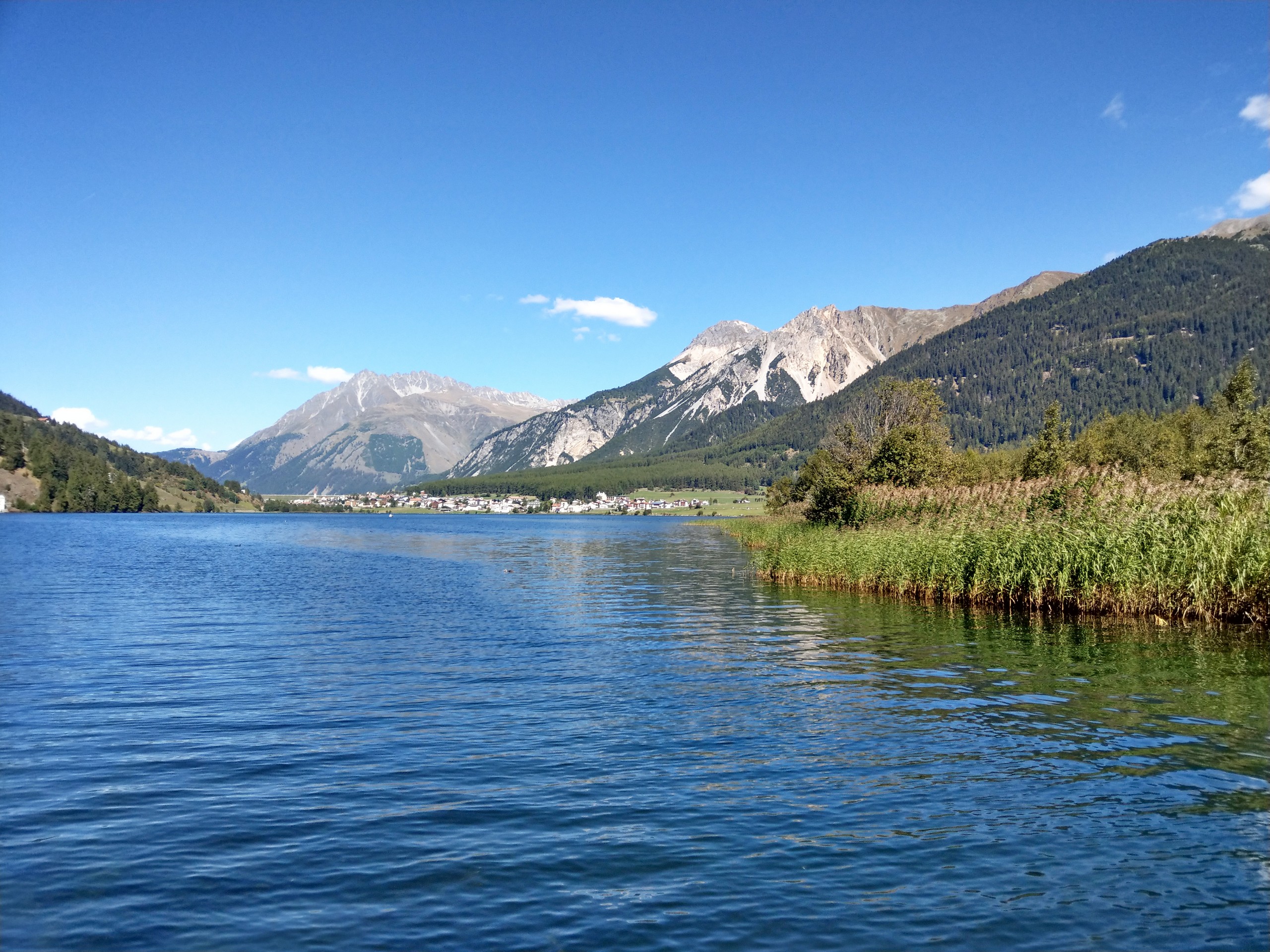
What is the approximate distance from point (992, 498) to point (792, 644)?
19.7 m

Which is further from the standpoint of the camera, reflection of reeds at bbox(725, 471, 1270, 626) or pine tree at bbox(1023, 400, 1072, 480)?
pine tree at bbox(1023, 400, 1072, 480)

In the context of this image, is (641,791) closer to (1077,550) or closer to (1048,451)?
(1077,550)

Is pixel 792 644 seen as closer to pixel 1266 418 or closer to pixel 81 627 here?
pixel 81 627

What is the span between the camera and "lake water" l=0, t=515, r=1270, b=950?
10320 mm

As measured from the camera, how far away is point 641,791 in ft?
48.9

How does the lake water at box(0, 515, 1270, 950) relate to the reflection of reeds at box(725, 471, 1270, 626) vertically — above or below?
below

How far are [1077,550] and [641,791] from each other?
2701 centimetres

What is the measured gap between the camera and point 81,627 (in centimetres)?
3666

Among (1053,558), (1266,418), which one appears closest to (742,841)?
(1053,558)

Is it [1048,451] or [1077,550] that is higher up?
[1048,451]

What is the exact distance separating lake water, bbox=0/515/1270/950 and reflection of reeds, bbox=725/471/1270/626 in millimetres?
2416

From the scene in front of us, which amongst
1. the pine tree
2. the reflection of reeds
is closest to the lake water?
the reflection of reeds

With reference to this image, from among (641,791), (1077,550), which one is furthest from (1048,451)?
(641,791)

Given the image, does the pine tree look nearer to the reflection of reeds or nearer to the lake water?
the reflection of reeds
